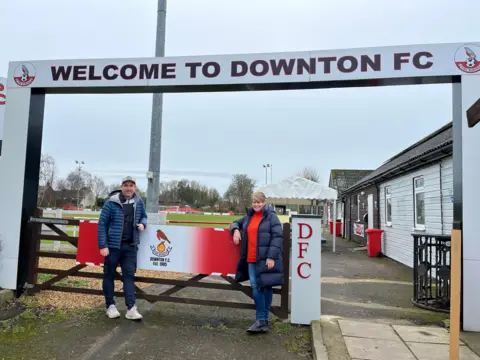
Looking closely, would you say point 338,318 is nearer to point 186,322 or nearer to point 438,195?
point 186,322

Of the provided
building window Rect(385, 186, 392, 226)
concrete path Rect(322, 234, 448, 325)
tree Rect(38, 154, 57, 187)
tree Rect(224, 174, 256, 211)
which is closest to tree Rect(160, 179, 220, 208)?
tree Rect(224, 174, 256, 211)

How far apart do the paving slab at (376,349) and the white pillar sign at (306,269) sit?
0.67 m

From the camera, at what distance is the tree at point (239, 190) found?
61584 millimetres

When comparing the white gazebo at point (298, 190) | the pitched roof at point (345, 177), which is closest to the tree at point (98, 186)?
the pitched roof at point (345, 177)

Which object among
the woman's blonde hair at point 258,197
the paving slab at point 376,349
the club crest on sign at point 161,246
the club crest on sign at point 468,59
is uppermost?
the club crest on sign at point 468,59

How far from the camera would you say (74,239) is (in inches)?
229

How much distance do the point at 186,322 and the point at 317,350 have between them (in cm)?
189

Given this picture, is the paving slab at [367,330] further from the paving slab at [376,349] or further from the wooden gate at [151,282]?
the wooden gate at [151,282]

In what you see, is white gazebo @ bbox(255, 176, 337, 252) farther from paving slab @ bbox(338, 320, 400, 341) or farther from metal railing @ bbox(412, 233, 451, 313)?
paving slab @ bbox(338, 320, 400, 341)

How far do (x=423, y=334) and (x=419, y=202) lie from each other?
6.31 metres

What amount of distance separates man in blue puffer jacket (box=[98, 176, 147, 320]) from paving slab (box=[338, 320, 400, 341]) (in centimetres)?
265

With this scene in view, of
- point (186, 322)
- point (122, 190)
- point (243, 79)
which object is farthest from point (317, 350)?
point (243, 79)

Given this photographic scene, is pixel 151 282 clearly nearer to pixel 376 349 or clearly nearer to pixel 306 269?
pixel 306 269

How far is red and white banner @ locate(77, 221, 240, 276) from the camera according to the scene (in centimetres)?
520
